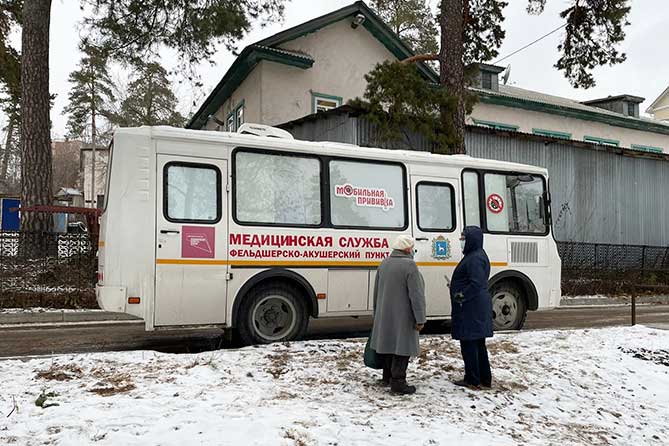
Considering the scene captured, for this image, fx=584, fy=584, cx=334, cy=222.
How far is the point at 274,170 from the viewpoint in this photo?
7.99 metres

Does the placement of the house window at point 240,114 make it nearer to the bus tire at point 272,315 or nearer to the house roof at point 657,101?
the bus tire at point 272,315

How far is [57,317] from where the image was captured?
10.9 meters

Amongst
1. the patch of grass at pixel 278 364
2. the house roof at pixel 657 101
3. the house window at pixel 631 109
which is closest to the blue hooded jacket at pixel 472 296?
the patch of grass at pixel 278 364

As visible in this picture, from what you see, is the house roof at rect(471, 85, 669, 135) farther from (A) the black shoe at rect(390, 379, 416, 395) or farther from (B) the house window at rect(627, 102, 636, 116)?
(A) the black shoe at rect(390, 379, 416, 395)

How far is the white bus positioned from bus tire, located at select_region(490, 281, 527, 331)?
0.08ft

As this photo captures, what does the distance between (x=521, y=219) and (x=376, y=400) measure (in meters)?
5.29

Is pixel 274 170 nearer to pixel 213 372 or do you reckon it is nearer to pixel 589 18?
pixel 213 372


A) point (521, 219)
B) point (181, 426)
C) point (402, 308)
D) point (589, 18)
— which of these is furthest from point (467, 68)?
point (181, 426)

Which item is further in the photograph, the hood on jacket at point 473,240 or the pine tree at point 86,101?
the pine tree at point 86,101

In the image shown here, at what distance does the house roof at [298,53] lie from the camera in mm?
19875

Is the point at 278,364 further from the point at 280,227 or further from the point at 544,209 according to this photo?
the point at 544,209

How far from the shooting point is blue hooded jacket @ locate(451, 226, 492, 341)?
20.4 ft

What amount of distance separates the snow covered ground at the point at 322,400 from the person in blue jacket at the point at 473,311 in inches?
9.2

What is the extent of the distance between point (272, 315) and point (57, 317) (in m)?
5.24
